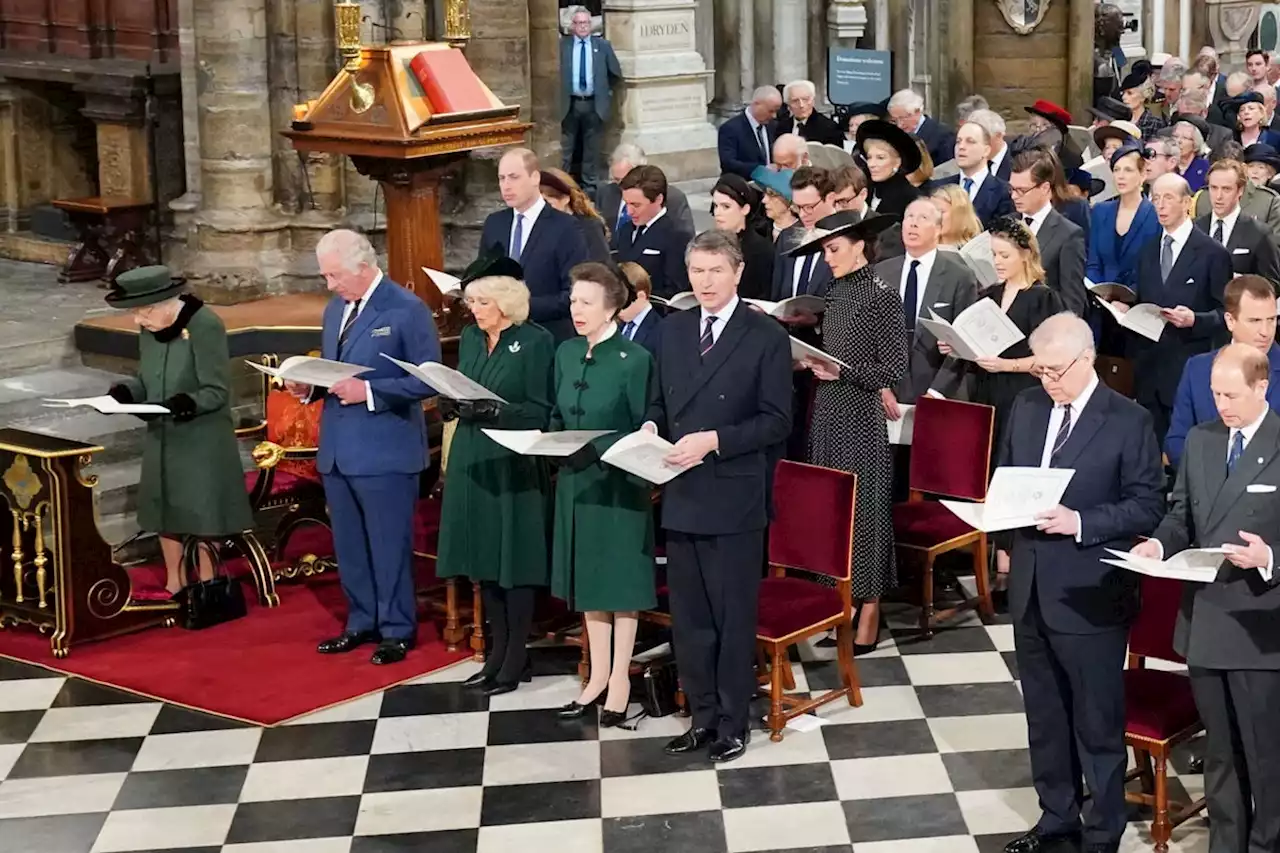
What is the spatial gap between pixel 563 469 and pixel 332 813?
1361 millimetres

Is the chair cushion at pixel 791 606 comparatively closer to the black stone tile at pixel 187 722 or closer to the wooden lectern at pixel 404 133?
the black stone tile at pixel 187 722

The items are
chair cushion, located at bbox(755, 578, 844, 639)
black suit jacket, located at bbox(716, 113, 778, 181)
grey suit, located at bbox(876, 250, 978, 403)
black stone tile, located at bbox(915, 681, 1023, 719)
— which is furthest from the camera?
black suit jacket, located at bbox(716, 113, 778, 181)

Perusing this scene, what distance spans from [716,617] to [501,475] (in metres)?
1.04

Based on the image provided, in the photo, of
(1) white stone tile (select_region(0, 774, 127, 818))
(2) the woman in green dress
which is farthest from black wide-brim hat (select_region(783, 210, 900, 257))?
(1) white stone tile (select_region(0, 774, 127, 818))

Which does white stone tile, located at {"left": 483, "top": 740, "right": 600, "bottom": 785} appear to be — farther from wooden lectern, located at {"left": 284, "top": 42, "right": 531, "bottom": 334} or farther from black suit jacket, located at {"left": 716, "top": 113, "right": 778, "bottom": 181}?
black suit jacket, located at {"left": 716, "top": 113, "right": 778, "bottom": 181}

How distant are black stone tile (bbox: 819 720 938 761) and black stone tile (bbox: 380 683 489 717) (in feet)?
4.12

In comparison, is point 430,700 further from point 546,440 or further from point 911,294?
point 911,294

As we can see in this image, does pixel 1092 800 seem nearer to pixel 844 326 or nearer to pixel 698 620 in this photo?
pixel 698 620

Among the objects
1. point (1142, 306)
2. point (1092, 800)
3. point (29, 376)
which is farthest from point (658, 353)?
point (29, 376)

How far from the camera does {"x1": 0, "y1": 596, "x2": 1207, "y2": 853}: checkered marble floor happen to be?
21.9ft

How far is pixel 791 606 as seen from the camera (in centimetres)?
747

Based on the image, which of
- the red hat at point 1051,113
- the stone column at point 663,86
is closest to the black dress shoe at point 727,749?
the red hat at point 1051,113

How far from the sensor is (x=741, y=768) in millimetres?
7148

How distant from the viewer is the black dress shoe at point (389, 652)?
819 cm
